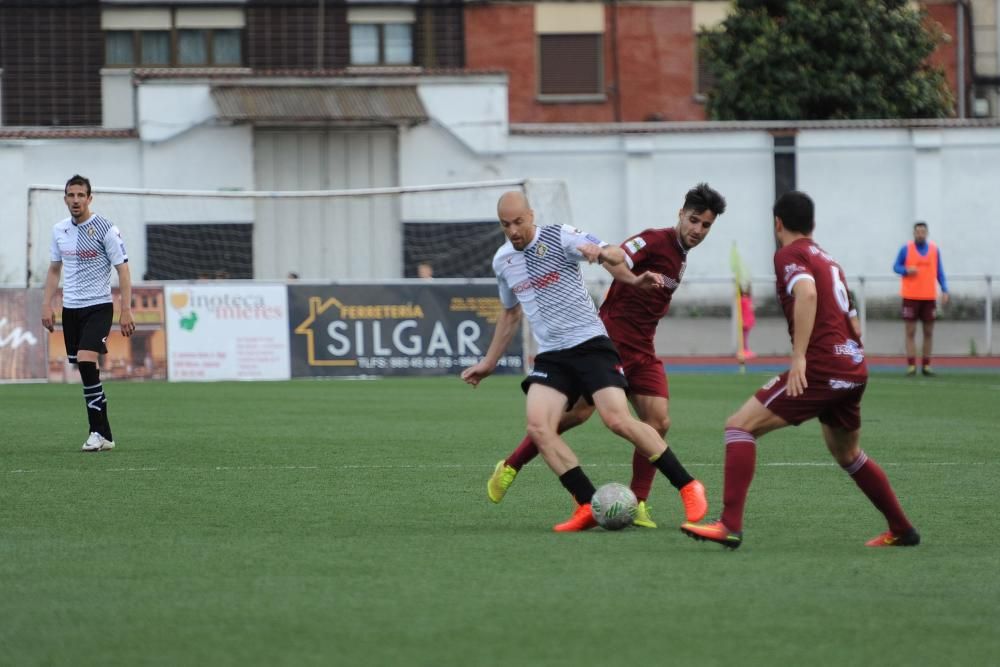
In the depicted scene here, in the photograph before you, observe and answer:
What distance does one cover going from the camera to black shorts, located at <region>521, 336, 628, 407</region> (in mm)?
9141

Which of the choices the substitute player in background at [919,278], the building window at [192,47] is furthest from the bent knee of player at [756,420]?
the building window at [192,47]

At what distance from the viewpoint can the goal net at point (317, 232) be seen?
28219 mm

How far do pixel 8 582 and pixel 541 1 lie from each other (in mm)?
37272

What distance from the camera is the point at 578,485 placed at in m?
9.09

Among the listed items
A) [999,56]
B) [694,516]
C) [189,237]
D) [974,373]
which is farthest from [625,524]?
[999,56]

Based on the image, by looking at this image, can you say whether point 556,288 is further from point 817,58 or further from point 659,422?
point 817,58

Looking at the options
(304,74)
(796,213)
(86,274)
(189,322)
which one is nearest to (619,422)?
(796,213)

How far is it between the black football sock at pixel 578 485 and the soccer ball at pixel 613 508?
131 mm

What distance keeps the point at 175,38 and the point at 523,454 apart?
3444 centimetres

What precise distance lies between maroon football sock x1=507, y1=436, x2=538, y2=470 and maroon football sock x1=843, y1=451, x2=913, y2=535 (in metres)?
1.87

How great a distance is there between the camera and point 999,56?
44312 mm

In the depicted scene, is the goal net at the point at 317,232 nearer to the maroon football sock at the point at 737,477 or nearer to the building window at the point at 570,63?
the building window at the point at 570,63

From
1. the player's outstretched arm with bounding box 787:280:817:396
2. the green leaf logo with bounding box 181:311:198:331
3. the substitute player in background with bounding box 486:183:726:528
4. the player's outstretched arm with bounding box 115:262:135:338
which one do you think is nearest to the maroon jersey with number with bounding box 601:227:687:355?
the substitute player in background with bounding box 486:183:726:528

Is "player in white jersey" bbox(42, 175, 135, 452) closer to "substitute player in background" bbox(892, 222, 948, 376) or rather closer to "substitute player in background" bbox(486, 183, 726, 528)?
"substitute player in background" bbox(486, 183, 726, 528)
